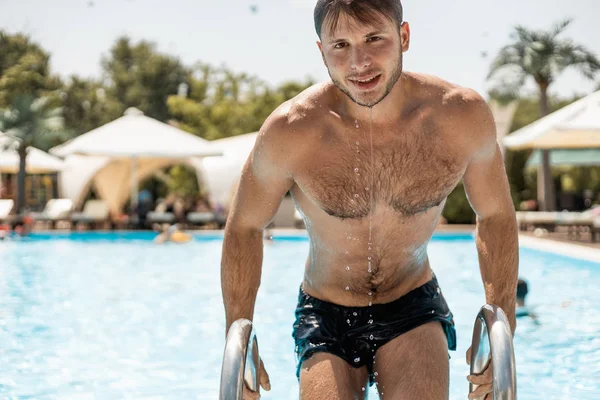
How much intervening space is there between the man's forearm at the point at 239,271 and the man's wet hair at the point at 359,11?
64 centimetres

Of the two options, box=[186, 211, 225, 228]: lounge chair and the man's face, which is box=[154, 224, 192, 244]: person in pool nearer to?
box=[186, 211, 225, 228]: lounge chair

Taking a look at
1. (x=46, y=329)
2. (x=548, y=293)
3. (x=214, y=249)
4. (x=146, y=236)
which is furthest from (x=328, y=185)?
(x=146, y=236)

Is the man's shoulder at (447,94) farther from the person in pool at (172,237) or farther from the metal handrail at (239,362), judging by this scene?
the person in pool at (172,237)

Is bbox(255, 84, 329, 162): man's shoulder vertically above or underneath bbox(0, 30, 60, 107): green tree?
underneath

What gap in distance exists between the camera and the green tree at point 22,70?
123ft

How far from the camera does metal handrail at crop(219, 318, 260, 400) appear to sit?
77.7 inches

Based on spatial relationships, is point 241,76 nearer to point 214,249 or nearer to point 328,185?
point 214,249

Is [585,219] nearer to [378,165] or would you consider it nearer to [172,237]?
[172,237]

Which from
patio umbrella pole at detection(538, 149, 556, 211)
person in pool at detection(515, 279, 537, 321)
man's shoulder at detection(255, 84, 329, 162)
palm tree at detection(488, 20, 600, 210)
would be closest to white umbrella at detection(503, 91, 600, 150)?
patio umbrella pole at detection(538, 149, 556, 211)

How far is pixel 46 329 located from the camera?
8.24m

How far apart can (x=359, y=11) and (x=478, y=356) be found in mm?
1007

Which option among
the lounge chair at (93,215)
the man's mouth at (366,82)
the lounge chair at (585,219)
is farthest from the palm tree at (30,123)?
the man's mouth at (366,82)

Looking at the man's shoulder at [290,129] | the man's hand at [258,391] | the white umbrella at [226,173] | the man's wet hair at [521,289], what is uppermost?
the white umbrella at [226,173]

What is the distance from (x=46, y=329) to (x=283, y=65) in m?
28.0
